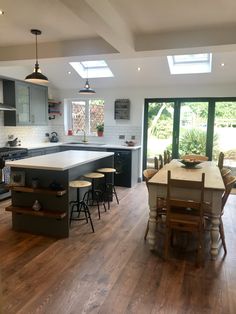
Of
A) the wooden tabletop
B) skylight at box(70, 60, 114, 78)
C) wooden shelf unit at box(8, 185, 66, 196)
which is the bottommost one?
wooden shelf unit at box(8, 185, 66, 196)

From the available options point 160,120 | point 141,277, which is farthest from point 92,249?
point 160,120

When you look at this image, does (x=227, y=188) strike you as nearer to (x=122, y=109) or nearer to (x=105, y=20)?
(x=105, y=20)

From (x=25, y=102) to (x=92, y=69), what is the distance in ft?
5.65

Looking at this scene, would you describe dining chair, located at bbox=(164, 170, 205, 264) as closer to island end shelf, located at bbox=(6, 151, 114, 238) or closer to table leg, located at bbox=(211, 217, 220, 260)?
table leg, located at bbox=(211, 217, 220, 260)

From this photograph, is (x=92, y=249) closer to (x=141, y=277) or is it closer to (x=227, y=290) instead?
(x=141, y=277)

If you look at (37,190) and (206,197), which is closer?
(206,197)

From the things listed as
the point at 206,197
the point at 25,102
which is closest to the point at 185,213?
the point at 206,197

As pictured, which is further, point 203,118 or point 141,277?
point 203,118

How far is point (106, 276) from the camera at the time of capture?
2547 mm

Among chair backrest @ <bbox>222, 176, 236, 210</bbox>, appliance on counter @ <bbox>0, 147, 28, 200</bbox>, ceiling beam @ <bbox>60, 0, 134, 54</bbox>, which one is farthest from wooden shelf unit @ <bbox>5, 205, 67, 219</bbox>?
ceiling beam @ <bbox>60, 0, 134, 54</bbox>

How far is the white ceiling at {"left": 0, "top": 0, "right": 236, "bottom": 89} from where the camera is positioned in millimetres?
2793

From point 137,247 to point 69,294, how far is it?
1.11 metres

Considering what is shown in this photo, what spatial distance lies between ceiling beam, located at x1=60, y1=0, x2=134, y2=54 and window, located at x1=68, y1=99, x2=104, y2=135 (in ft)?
10.7

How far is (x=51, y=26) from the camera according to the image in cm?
347
